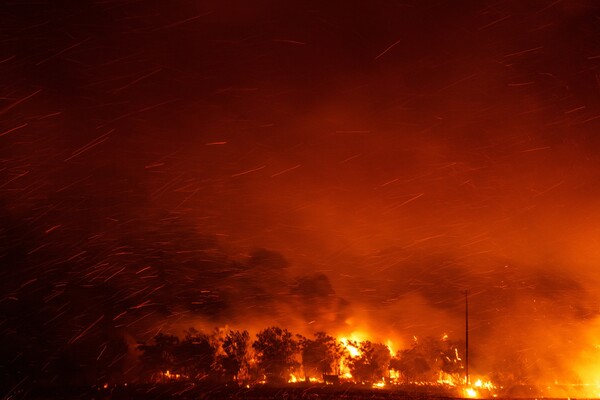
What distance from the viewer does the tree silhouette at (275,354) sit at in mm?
95250

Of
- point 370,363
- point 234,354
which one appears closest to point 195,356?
point 234,354

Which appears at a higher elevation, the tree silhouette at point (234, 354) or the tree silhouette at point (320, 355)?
the tree silhouette at point (234, 354)

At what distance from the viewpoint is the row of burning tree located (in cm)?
9475

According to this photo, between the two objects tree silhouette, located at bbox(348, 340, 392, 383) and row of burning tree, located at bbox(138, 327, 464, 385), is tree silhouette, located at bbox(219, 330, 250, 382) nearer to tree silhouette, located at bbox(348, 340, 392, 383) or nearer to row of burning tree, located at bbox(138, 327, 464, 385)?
row of burning tree, located at bbox(138, 327, 464, 385)

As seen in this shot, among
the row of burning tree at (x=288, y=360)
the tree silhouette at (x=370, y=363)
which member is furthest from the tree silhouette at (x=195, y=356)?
the tree silhouette at (x=370, y=363)

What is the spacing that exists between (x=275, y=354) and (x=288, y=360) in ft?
12.1

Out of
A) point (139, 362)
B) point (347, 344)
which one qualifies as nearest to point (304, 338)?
point (347, 344)

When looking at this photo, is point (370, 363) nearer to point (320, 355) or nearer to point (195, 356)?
point (320, 355)

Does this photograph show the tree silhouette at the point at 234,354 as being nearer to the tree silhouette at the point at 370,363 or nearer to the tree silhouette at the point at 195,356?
the tree silhouette at the point at 195,356

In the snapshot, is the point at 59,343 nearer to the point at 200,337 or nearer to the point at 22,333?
the point at 22,333

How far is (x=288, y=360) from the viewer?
323 feet

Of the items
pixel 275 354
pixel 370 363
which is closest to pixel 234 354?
pixel 275 354

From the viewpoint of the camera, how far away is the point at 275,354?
96.2m

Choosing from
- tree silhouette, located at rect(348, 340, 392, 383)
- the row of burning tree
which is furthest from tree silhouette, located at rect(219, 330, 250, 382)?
tree silhouette, located at rect(348, 340, 392, 383)
